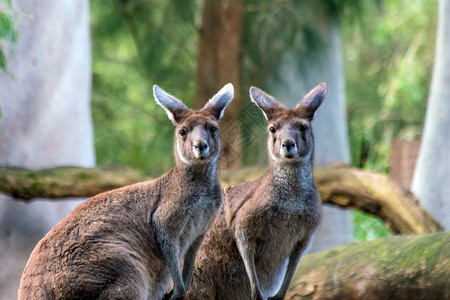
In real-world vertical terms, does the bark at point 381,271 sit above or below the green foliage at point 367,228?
above

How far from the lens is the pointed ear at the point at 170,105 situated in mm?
3727

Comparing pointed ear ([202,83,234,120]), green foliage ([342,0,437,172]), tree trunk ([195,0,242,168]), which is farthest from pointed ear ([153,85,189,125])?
green foliage ([342,0,437,172])

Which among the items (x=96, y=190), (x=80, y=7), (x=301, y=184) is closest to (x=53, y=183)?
(x=96, y=190)

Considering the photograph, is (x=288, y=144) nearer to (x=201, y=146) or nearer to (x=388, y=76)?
(x=201, y=146)

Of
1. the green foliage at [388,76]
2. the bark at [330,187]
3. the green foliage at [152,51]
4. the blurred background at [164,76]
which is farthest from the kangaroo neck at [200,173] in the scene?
the green foliage at [388,76]

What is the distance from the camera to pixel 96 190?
651 cm

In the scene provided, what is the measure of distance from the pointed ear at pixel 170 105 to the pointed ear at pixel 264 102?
382 mm

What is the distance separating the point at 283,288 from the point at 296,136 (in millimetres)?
816

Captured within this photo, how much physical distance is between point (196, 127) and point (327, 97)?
6103 millimetres

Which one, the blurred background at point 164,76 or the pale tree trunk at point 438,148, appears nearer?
the blurred background at point 164,76

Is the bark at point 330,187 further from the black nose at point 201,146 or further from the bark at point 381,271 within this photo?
the black nose at point 201,146

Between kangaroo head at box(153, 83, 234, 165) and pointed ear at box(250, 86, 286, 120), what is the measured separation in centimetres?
13

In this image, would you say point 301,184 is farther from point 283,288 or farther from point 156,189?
point 156,189

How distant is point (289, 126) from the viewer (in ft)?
12.1
